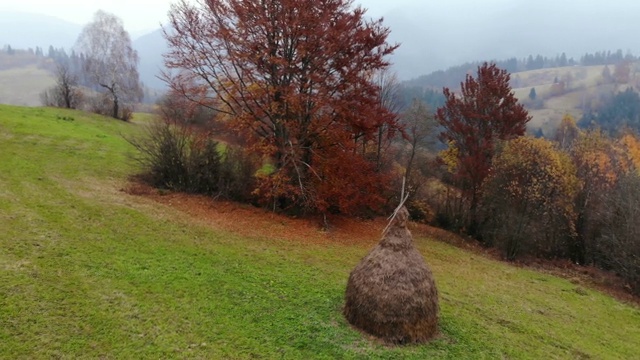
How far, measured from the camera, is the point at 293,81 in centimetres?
1589

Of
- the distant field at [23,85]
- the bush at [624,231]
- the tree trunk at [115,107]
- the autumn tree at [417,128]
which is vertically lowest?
the bush at [624,231]

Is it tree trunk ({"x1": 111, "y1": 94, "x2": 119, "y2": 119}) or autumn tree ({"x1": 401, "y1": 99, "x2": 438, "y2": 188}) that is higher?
tree trunk ({"x1": 111, "y1": 94, "x2": 119, "y2": 119})

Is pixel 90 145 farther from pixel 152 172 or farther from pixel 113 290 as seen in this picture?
pixel 113 290

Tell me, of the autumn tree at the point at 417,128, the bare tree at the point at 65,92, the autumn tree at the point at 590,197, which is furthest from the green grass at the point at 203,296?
the bare tree at the point at 65,92

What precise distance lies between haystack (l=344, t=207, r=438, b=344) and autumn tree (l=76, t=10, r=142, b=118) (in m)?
38.9

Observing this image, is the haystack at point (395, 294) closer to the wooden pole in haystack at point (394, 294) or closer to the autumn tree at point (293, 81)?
the wooden pole in haystack at point (394, 294)

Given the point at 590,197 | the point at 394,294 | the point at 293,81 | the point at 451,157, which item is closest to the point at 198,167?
the point at 293,81

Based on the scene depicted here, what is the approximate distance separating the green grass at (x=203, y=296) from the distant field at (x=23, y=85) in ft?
465

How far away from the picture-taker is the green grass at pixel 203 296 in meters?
7.12

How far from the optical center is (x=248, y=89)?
1606 centimetres

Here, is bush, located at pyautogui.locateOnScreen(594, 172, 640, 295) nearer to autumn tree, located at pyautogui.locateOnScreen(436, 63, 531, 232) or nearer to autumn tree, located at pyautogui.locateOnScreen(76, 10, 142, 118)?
autumn tree, located at pyautogui.locateOnScreen(436, 63, 531, 232)

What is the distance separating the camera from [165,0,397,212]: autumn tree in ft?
49.3

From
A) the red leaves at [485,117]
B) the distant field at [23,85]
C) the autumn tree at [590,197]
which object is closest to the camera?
the autumn tree at [590,197]

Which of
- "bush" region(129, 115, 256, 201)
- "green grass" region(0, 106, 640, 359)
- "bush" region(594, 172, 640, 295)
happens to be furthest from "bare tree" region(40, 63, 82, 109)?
"bush" region(594, 172, 640, 295)
